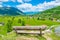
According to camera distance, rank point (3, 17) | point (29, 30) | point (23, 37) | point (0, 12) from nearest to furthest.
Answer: point (23, 37) < point (29, 30) < point (0, 12) < point (3, 17)

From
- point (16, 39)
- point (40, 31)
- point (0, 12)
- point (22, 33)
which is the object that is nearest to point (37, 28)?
point (40, 31)

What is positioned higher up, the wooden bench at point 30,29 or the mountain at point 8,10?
the mountain at point 8,10

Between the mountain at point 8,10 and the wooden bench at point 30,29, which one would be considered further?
the mountain at point 8,10

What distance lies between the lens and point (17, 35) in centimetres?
721

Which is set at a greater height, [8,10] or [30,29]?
[8,10]

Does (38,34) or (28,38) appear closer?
(28,38)

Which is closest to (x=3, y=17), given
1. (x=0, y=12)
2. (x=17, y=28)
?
(x=0, y=12)

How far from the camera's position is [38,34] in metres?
7.20

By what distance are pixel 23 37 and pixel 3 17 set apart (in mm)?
11347

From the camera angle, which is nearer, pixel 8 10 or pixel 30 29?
pixel 30 29

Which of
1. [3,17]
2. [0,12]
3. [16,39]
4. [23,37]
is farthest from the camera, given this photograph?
[3,17]

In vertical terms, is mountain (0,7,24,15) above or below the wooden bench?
above

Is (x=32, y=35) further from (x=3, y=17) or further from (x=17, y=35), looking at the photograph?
(x=3, y=17)

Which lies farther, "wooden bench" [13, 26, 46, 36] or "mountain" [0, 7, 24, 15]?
"mountain" [0, 7, 24, 15]
